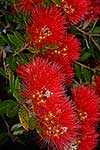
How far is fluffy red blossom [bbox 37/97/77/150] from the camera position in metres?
1.13

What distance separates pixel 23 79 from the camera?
120 cm

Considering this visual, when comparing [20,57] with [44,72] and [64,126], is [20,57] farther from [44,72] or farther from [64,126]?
[64,126]

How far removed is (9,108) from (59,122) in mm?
161

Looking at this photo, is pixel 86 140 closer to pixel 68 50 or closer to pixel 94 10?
pixel 68 50

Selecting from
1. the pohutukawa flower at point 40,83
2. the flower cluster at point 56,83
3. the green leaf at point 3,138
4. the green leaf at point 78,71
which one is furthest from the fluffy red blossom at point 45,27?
the green leaf at point 3,138

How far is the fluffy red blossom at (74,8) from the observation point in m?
1.30

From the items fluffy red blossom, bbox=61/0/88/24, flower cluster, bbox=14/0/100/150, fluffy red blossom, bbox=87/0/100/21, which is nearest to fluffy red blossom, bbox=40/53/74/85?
flower cluster, bbox=14/0/100/150

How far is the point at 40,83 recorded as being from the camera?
115cm

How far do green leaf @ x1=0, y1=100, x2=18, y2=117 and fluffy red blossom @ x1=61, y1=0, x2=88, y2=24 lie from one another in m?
0.32

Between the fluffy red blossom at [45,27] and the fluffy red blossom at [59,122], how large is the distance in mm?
194

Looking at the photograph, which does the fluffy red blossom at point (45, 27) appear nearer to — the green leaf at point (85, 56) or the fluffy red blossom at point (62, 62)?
the fluffy red blossom at point (62, 62)

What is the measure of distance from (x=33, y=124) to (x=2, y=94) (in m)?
0.35

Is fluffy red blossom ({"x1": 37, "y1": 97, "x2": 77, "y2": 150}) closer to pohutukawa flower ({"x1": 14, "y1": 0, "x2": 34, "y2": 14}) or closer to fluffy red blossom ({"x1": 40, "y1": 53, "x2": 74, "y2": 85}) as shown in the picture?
fluffy red blossom ({"x1": 40, "y1": 53, "x2": 74, "y2": 85})

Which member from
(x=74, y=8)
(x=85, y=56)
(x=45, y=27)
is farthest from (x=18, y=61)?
(x=85, y=56)
